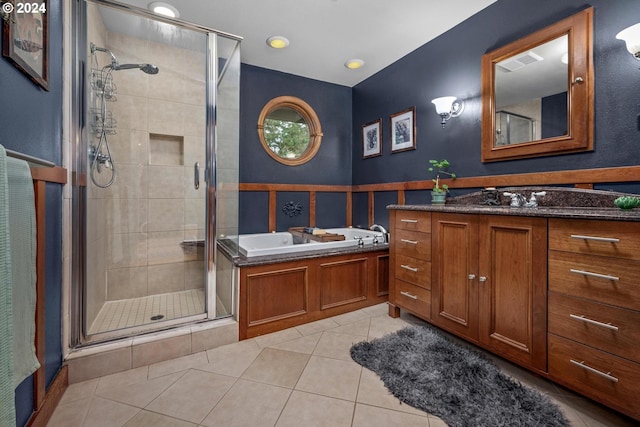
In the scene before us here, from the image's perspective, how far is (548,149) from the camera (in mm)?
1856

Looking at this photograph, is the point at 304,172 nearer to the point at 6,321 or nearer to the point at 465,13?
the point at 465,13

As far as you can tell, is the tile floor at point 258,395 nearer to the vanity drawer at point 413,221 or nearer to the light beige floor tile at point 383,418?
the light beige floor tile at point 383,418

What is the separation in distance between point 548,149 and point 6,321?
266 cm

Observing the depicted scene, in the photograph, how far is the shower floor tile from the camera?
74.8 inches

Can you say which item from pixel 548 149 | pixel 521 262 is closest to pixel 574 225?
pixel 521 262

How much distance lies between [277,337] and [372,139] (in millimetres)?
2547

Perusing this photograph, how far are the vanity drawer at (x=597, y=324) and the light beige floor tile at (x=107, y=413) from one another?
6.82 ft

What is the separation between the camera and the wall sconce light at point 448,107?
243 cm

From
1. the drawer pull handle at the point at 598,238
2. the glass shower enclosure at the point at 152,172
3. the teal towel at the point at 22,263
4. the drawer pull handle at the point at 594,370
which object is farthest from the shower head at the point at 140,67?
the drawer pull handle at the point at 594,370

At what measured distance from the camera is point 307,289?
2.28 metres

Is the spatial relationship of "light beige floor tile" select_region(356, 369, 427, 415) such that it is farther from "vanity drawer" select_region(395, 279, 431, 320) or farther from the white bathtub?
the white bathtub

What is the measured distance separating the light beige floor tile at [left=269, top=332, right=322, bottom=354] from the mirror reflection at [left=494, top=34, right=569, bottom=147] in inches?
80.3

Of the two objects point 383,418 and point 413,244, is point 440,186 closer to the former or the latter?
point 413,244

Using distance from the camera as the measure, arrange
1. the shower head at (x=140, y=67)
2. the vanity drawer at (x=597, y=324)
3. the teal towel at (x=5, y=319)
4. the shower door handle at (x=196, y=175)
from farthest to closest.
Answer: the shower door handle at (x=196, y=175)
the shower head at (x=140, y=67)
the vanity drawer at (x=597, y=324)
the teal towel at (x=5, y=319)
